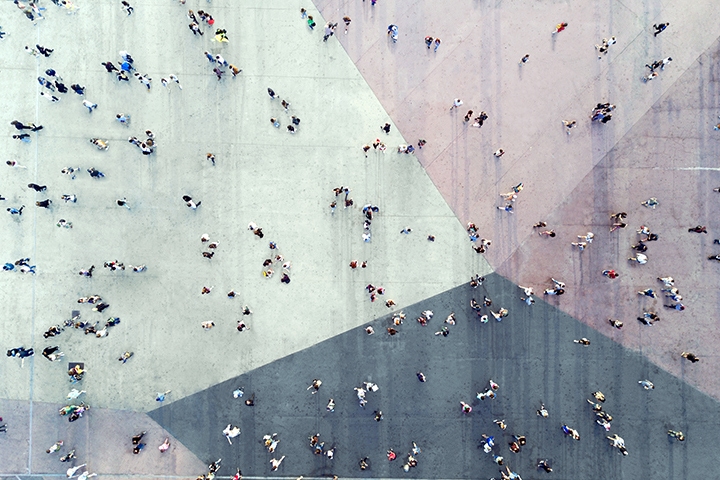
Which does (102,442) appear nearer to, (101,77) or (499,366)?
(101,77)

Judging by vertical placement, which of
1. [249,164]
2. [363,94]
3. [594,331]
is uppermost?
[363,94]

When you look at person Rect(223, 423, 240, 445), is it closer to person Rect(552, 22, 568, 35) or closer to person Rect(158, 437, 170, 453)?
person Rect(158, 437, 170, 453)

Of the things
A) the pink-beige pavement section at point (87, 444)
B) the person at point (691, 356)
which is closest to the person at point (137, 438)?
the pink-beige pavement section at point (87, 444)

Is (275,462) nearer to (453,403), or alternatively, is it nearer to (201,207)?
(453,403)

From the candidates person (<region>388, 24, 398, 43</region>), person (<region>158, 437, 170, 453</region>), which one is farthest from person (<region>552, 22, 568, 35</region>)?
person (<region>158, 437, 170, 453</region>)

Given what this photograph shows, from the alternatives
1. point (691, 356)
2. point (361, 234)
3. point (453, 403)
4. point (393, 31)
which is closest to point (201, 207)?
point (361, 234)

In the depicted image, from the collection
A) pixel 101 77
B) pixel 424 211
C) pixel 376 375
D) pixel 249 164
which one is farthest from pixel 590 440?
pixel 101 77
